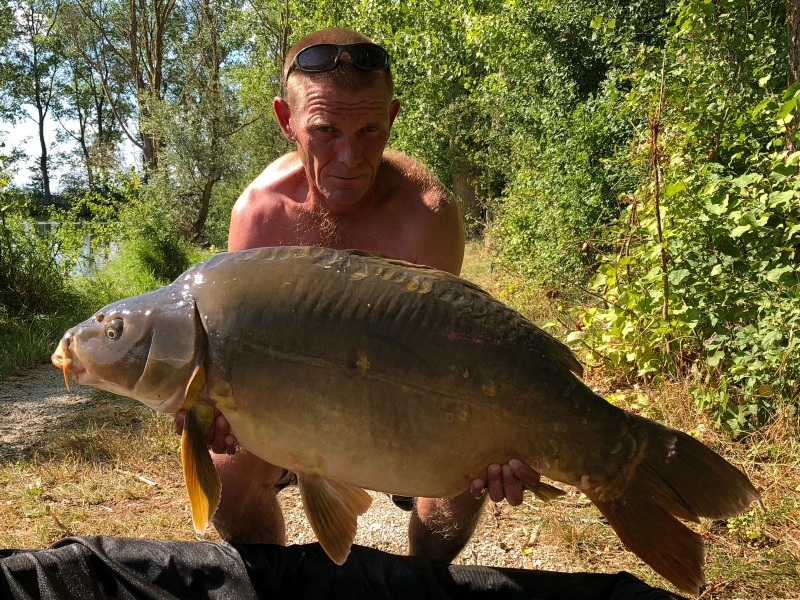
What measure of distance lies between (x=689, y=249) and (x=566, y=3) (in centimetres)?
523

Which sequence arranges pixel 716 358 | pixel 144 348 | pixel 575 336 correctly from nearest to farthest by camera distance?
pixel 144 348, pixel 716 358, pixel 575 336

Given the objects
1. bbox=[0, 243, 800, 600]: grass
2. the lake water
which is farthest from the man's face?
the lake water

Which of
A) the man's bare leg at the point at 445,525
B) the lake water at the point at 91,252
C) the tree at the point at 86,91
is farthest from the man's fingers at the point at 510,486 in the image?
the tree at the point at 86,91

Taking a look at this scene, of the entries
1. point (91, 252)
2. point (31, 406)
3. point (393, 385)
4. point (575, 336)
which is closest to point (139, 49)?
point (91, 252)

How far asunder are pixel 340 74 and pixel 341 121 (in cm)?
17

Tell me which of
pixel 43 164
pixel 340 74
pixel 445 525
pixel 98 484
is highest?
pixel 340 74

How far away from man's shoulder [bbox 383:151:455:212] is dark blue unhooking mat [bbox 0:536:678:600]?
1198mm

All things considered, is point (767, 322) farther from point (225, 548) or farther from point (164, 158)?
point (164, 158)

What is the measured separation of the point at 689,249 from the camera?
309 cm

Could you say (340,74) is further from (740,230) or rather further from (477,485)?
(740,230)

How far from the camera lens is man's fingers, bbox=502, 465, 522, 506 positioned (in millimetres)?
1489

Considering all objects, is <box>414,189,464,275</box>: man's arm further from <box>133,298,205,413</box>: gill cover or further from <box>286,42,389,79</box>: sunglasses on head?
<box>133,298,205,413</box>: gill cover

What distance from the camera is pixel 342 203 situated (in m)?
2.26

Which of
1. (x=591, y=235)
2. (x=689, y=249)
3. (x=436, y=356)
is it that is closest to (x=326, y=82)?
(x=436, y=356)
